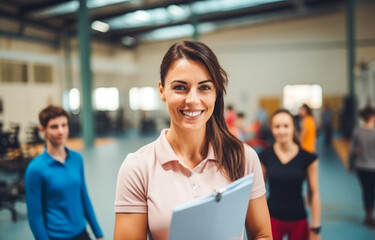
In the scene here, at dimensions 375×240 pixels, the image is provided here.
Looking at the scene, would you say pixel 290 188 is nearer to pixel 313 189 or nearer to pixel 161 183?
pixel 313 189

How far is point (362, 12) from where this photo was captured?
1450 cm

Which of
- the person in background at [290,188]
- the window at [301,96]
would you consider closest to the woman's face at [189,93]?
the person in background at [290,188]

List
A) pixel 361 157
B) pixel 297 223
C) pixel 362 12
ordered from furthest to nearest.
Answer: pixel 362 12, pixel 361 157, pixel 297 223

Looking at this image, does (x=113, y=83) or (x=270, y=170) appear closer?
(x=270, y=170)

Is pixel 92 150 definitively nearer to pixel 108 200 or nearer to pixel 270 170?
pixel 108 200

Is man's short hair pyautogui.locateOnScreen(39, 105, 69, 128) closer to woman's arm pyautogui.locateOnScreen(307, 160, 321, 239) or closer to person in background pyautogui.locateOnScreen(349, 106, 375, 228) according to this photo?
woman's arm pyautogui.locateOnScreen(307, 160, 321, 239)

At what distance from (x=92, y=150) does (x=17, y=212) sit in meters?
5.80

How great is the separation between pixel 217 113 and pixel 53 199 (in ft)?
4.06

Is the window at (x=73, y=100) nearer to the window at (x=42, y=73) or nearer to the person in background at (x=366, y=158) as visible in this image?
the window at (x=42, y=73)

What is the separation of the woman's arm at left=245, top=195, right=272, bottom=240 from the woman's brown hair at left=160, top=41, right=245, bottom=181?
11 centimetres

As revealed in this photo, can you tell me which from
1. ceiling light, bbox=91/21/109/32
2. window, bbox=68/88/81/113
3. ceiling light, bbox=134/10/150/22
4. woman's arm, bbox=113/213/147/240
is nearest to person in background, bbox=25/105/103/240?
woman's arm, bbox=113/213/147/240

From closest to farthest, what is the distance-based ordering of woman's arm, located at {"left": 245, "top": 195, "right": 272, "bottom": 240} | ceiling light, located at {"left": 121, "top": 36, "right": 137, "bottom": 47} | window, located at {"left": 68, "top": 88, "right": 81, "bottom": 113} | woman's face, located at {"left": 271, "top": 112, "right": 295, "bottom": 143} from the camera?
woman's arm, located at {"left": 245, "top": 195, "right": 272, "bottom": 240} → woman's face, located at {"left": 271, "top": 112, "right": 295, "bottom": 143} → window, located at {"left": 68, "top": 88, "right": 81, "bottom": 113} → ceiling light, located at {"left": 121, "top": 36, "right": 137, "bottom": 47}

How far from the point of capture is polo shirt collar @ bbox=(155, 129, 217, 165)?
1.13m

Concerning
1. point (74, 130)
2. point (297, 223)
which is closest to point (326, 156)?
point (297, 223)
